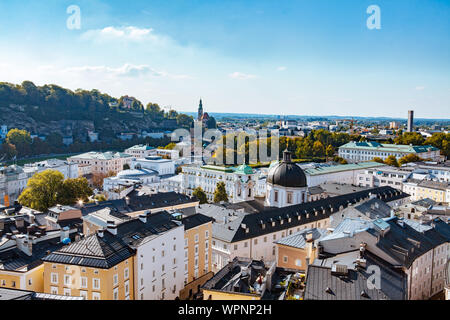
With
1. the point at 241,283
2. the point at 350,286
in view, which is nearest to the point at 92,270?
the point at 241,283

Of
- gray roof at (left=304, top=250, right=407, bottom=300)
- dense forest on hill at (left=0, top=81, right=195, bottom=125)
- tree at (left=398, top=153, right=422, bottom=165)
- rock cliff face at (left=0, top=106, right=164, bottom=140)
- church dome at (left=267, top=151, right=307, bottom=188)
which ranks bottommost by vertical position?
tree at (left=398, top=153, right=422, bottom=165)

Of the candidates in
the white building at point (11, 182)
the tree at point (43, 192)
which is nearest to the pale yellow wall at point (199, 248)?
the tree at point (43, 192)

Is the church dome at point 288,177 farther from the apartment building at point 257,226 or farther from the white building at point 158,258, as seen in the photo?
the white building at point 158,258

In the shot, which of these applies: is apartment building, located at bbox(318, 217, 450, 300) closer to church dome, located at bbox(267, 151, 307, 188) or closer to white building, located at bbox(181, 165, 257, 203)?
church dome, located at bbox(267, 151, 307, 188)

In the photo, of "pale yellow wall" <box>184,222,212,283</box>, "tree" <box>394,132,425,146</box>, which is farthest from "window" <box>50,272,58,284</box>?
"tree" <box>394,132,425,146</box>

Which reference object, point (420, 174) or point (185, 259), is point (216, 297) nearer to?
point (185, 259)

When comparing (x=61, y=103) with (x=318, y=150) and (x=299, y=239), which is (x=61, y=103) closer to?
(x=318, y=150)
